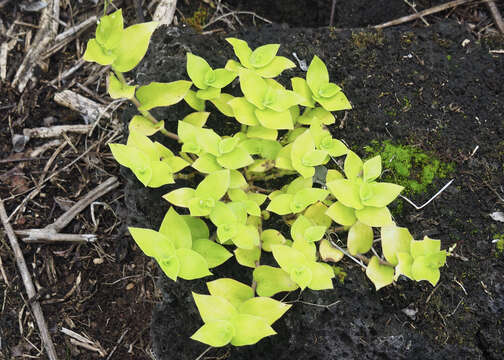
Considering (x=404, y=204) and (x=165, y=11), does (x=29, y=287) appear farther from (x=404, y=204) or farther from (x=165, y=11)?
(x=404, y=204)

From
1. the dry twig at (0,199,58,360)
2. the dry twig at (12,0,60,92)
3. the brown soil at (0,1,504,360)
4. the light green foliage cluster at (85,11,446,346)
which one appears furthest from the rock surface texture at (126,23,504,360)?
the dry twig at (12,0,60,92)

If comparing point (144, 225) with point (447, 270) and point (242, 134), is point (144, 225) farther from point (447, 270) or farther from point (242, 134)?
point (447, 270)

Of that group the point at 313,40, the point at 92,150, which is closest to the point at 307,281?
the point at 313,40

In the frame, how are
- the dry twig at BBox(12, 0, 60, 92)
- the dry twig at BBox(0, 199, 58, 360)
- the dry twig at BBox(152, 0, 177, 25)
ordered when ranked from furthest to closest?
the dry twig at BBox(12, 0, 60, 92), the dry twig at BBox(152, 0, 177, 25), the dry twig at BBox(0, 199, 58, 360)


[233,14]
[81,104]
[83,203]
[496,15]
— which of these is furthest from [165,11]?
[496,15]

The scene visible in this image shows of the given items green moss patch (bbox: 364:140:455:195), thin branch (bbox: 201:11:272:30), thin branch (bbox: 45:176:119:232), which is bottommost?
thin branch (bbox: 45:176:119:232)

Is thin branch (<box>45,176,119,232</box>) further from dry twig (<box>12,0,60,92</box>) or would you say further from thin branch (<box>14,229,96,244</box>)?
dry twig (<box>12,0,60,92</box>)
